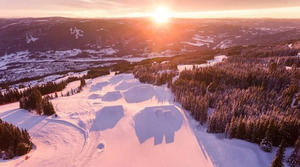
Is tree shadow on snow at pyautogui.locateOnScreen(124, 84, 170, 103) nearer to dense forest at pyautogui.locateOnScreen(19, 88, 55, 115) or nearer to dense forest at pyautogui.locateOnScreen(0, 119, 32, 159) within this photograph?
dense forest at pyautogui.locateOnScreen(19, 88, 55, 115)

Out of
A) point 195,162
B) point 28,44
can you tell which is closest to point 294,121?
point 195,162

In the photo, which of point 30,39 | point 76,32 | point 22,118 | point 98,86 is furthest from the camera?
point 76,32

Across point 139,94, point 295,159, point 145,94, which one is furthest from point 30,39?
point 295,159

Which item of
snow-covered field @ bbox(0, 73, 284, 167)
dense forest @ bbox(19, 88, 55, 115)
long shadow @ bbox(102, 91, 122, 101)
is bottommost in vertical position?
snow-covered field @ bbox(0, 73, 284, 167)

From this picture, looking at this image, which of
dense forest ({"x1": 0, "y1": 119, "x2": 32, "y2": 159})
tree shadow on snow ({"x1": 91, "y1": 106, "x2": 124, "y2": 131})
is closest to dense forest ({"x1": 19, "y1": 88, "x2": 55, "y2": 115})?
dense forest ({"x1": 0, "y1": 119, "x2": 32, "y2": 159})

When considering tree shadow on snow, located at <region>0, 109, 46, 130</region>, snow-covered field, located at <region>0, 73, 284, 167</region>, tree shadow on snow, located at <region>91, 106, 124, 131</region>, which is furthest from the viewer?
tree shadow on snow, located at <region>91, 106, 124, 131</region>

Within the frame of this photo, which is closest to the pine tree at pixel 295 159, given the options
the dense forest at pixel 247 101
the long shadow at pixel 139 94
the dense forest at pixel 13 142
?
the dense forest at pixel 247 101

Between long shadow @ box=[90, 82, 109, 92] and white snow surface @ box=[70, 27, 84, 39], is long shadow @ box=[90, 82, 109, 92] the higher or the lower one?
the lower one

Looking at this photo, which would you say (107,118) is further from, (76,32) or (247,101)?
(76,32)

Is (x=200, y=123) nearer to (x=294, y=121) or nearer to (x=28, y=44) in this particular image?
(x=294, y=121)
